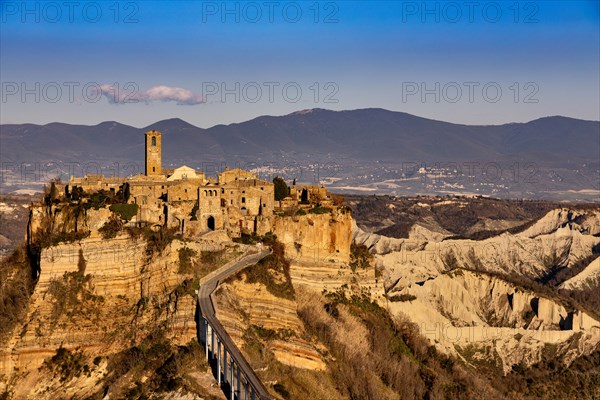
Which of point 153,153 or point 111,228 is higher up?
point 153,153

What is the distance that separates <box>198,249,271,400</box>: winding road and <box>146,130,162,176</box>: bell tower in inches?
537

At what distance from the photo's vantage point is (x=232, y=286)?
46594 millimetres

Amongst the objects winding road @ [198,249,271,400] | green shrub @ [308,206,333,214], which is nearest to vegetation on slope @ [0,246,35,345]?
winding road @ [198,249,271,400]

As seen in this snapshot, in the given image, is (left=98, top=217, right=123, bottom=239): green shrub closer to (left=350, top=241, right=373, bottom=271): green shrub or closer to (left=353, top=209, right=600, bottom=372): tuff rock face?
(left=350, top=241, right=373, bottom=271): green shrub

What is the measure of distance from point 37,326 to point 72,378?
344 cm

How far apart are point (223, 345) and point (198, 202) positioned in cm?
1464

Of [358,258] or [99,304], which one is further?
[358,258]

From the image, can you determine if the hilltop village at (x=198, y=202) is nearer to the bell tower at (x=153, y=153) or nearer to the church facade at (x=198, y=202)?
the church facade at (x=198, y=202)

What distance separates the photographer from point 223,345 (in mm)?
39781

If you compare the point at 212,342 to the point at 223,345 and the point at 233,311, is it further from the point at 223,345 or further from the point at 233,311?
the point at 233,311

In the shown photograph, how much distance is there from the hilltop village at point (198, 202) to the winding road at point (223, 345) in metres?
5.00

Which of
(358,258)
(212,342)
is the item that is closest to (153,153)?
(358,258)

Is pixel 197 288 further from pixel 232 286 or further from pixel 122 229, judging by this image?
pixel 122 229

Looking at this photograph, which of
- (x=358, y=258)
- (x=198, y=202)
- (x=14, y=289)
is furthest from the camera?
(x=358, y=258)
